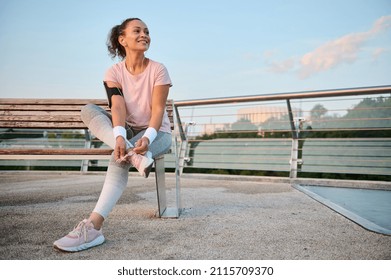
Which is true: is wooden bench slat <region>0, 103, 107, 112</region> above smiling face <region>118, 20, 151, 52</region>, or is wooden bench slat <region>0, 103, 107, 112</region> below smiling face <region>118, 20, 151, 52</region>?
below

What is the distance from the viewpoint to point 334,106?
4953 millimetres

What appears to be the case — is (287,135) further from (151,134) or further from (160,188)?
(151,134)

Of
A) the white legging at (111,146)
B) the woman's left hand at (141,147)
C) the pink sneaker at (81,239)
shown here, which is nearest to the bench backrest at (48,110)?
the white legging at (111,146)

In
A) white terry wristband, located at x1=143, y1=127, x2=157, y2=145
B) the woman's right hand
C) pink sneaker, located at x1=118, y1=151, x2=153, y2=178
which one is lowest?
pink sneaker, located at x1=118, y1=151, x2=153, y2=178

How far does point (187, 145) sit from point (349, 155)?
2.35 metres

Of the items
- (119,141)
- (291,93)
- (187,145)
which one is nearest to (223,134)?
(187,145)

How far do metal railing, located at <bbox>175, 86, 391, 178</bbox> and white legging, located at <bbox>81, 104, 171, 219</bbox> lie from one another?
2988 mm

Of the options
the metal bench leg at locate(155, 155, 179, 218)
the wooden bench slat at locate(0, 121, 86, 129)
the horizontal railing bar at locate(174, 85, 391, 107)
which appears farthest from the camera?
the horizontal railing bar at locate(174, 85, 391, 107)

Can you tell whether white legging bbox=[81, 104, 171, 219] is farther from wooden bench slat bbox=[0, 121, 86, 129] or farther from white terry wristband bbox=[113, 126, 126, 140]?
wooden bench slat bbox=[0, 121, 86, 129]

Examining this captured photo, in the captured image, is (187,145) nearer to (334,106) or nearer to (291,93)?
(291,93)

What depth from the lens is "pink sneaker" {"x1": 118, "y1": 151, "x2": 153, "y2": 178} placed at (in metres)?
1.75

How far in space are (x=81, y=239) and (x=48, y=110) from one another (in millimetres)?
1537

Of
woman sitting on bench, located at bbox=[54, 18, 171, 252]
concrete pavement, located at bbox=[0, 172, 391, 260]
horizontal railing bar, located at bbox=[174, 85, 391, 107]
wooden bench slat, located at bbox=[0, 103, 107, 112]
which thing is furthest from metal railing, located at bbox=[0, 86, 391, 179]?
woman sitting on bench, located at bbox=[54, 18, 171, 252]
